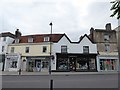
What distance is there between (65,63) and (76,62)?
2078 mm

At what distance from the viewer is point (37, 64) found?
1436 inches

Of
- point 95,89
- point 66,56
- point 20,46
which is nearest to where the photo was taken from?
point 95,89

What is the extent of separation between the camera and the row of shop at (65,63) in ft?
116

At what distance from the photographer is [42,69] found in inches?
1420

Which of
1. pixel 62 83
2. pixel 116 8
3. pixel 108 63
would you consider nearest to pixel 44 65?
pixel 108 63

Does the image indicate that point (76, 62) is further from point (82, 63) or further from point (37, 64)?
point (37, 64)

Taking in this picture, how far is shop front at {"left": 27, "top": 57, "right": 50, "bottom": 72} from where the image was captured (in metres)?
36.0

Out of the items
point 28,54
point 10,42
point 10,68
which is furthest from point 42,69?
point 10,42

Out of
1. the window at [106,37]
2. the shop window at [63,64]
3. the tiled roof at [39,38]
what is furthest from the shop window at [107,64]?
the tiled roof at [39,38]

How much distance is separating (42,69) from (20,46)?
6.58m

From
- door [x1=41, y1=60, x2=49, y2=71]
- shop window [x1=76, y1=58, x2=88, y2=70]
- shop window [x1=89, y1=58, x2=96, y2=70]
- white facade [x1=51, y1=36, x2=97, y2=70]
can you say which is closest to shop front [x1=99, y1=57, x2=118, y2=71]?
shop window [x1=89, y1=58, x2=96, y2=70]

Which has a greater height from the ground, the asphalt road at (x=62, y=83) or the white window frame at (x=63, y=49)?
the white window frame at (x=63, y=49)

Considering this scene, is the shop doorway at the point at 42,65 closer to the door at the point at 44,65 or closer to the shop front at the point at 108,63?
the door at the point at 44,65

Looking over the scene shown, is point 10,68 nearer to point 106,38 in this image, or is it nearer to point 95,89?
point 106,38
